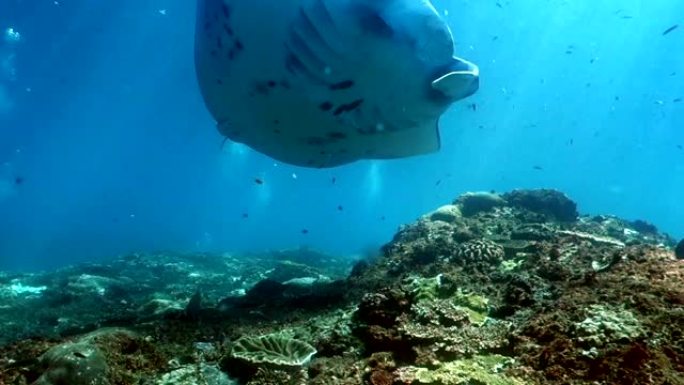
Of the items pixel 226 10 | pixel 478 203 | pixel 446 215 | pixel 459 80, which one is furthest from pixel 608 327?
pixel 478 203

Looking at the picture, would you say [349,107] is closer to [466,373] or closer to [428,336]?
[428,336]

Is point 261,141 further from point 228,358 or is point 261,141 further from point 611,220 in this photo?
point 611,220

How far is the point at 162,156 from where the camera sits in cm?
9212

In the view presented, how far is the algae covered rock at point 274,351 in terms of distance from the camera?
3543 millimetres

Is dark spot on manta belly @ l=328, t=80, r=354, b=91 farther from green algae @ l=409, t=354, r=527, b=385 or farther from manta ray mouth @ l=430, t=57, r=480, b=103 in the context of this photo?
green algae @ l=409, t=354, r=527, b=385

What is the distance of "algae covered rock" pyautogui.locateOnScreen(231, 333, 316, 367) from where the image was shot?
139 inches

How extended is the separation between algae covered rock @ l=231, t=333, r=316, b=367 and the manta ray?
8.96ft

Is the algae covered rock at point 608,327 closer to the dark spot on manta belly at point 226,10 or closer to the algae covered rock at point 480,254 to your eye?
the algae covered rock at point 480,254

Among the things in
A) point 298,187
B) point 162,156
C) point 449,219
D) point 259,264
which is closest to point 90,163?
point 162,156

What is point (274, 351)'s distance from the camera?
3773 millimetres

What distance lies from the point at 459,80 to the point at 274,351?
10.3ft

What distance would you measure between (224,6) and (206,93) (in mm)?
1569

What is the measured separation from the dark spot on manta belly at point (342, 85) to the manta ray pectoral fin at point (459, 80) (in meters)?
0.91

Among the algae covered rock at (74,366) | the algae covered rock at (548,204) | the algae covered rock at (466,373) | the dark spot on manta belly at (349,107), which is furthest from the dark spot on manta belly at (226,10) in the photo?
the algae covered rock at (548,204)
